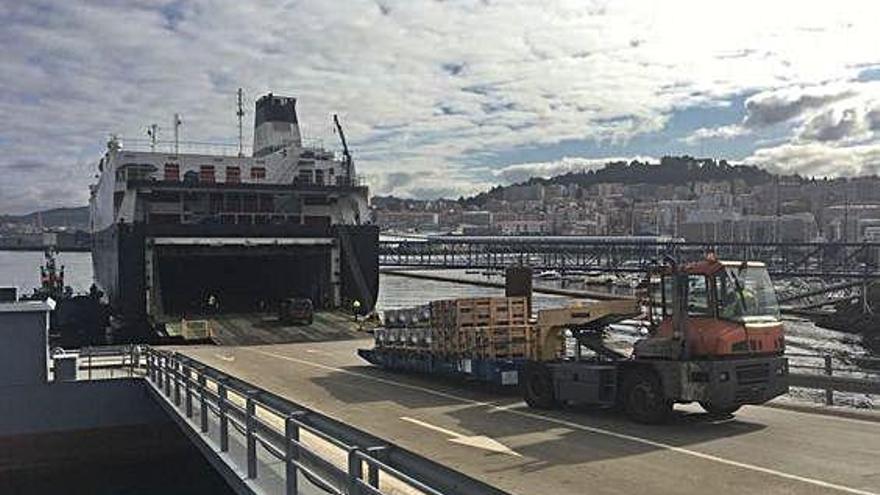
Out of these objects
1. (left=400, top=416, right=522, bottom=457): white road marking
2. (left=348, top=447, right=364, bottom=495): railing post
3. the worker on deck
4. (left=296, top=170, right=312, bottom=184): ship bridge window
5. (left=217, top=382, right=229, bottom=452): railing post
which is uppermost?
(left=296, top=170, right=312, bottom=184): ship bridge window

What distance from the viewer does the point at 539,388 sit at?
16.5m

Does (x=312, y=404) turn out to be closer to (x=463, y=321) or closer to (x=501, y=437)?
(x=463, y=321)

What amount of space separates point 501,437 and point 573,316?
3.88m

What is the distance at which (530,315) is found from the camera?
2000 centimetres

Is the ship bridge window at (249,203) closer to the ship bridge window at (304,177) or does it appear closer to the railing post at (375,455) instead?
the ship bridge window at (304,177)

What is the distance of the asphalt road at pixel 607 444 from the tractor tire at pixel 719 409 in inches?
7.7

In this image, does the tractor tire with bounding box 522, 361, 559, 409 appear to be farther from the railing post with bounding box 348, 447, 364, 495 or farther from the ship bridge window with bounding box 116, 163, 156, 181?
the ship bridge window with bounding box 116, 163, 156, 181

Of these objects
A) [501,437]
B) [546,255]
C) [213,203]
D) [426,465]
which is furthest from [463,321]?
[546,255]

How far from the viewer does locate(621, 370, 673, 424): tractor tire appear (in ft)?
45.9

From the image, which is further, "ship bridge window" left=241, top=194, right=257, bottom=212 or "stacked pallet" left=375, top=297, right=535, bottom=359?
"ship bridge window" left=241, top=194, right=257, bottom=212

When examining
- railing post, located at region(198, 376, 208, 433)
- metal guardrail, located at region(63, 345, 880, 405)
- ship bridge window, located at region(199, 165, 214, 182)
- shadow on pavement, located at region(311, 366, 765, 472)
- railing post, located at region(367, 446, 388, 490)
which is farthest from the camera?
ship bridge window, located at region(199, 165, 214, 182)

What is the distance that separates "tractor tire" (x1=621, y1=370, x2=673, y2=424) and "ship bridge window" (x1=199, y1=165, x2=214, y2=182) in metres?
29.0

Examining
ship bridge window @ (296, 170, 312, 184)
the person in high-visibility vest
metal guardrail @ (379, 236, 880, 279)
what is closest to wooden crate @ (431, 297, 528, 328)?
the person in high-visibility vest

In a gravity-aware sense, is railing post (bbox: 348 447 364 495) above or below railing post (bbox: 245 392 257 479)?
above
